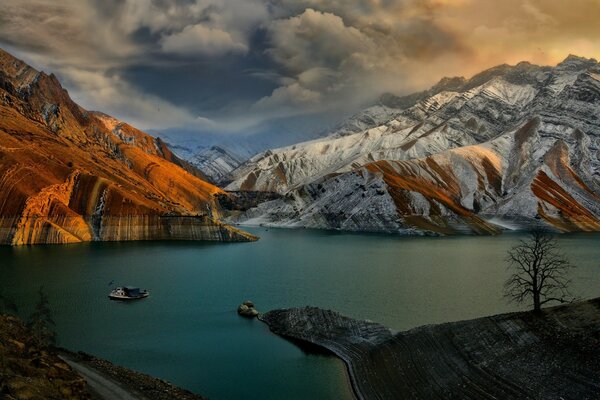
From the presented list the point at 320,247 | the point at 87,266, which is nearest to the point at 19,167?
the point at 87,266

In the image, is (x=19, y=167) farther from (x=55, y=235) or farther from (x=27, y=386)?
(x=27, y=386)

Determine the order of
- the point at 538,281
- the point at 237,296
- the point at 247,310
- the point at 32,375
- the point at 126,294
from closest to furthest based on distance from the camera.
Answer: the point at 32,375 < the point at 247,310 < the point at 126,294 < the point at 237,296 < the point at 538,281

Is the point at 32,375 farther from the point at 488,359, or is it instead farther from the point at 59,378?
the point at 488,359

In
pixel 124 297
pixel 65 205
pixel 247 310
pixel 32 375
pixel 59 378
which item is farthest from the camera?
pixel 65 205

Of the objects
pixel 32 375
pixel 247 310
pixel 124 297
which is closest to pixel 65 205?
pixel 124 297

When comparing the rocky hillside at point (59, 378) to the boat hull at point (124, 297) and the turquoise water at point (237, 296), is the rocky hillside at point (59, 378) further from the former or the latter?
the boat hull at point (124, 297)

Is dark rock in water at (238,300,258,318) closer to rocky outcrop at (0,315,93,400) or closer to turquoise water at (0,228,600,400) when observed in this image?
turquoise water at (0,228,600,400)

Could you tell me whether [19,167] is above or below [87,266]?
above
